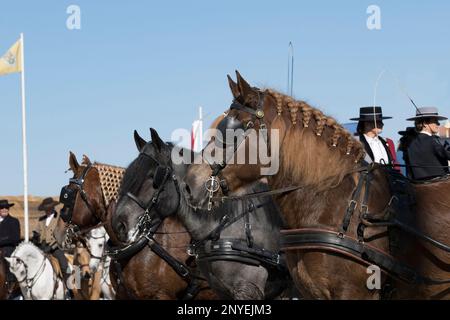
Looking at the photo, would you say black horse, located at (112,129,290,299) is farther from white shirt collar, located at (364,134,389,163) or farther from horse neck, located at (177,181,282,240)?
white shirt collar, located at (364,134,389,163)

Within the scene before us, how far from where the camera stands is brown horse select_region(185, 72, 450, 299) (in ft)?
20.2

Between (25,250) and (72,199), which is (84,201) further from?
(25,250)

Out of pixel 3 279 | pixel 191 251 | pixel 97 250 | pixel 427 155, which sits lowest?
pixel 3 279

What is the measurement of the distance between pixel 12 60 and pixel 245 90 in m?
14.8

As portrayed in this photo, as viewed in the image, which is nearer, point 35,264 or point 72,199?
point 72,199

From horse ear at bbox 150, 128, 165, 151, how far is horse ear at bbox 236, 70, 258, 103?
2.71 m

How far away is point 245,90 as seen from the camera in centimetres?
662

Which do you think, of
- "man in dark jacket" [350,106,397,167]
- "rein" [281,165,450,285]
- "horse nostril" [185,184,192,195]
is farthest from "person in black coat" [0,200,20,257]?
"rein" [281,165,450,285]

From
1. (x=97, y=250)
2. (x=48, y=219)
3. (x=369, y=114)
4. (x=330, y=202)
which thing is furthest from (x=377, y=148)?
(x=48, y=219)

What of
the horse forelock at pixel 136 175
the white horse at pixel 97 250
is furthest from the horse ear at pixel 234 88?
the white horse at pixel 97 250

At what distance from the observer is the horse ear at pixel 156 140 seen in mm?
9172

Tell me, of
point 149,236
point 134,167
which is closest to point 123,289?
point 149,236

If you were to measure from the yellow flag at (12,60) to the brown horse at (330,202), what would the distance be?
1453cm
